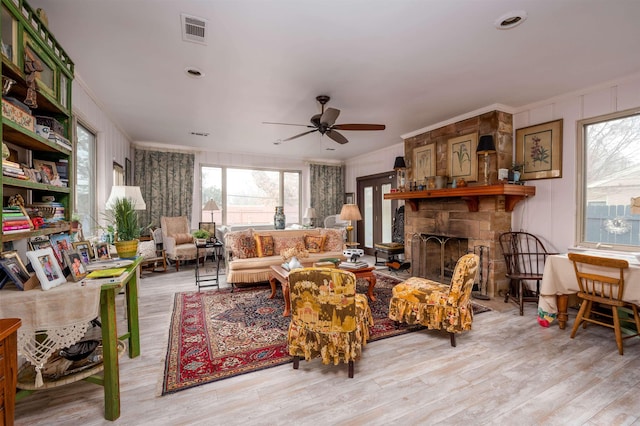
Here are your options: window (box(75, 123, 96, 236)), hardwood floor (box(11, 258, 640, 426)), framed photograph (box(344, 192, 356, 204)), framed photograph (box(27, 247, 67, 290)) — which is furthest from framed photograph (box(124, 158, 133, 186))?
framed photograph (box(344, 192, 356, 204))

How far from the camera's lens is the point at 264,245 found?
15.3 feet

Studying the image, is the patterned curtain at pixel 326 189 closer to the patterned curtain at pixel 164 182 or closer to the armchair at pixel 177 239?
the patterned curtain at pixel 164 182

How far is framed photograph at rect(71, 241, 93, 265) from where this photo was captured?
2.08 m

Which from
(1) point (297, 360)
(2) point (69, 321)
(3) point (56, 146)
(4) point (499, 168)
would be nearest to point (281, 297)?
(1) point (297, 360)

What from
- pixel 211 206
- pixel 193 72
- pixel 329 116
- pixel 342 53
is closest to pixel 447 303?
pixel 329 116

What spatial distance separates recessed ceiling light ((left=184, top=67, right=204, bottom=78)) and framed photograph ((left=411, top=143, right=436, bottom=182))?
144 inches

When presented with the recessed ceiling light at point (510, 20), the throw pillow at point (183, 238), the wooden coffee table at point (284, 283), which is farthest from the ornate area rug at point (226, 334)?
the recessed ceiling light at point (510, 20)

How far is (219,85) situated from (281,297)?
9.13 ft

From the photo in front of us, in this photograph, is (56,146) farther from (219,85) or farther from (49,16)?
(219,85)

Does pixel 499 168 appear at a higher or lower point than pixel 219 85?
lower

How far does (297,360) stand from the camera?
2.21 metres

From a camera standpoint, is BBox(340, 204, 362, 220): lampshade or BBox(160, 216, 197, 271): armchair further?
BBox(340, 204, 362, 220): lampshade

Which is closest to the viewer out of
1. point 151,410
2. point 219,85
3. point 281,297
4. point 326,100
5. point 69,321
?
point 69,321

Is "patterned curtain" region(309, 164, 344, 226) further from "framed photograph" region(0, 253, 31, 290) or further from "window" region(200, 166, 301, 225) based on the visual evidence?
"framed photograph" region(0, 253, 31, 290)
